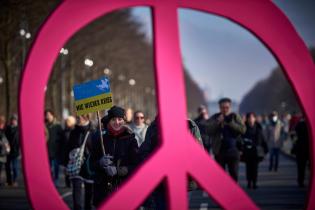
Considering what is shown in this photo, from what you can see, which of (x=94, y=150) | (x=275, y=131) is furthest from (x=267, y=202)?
(x=275, y=131)

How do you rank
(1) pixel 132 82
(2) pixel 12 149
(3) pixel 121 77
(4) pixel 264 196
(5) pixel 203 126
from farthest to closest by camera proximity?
(1) pixel 132 82
(3) pixel 121 77
(2) pixel 12 149
(5) pixel 203 126
(4) pixel 264 196

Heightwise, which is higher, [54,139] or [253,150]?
[54,139]

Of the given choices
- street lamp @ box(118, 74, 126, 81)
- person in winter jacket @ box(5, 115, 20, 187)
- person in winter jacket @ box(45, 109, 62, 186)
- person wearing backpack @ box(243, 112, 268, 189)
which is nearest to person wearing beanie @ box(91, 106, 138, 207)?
person wearing backpack @ box(243, 112, 268, 189)

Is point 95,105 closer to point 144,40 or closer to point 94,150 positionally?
point 94,150

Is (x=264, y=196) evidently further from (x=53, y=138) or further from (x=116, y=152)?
(x=116, y=152)

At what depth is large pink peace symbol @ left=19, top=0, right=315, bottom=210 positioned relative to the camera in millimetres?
6422

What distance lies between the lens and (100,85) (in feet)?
33.3

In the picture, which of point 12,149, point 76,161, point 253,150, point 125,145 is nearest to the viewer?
point 125,145

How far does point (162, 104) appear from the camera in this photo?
6.40 meters

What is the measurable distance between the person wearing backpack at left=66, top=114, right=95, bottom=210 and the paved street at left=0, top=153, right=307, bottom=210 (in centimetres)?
191

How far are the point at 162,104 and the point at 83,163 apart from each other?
23.4ft

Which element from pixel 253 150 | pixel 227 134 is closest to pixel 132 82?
pixel 253 150

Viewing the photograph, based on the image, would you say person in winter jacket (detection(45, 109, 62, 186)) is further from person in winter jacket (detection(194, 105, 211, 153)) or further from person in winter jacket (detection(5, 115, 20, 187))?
person in winter jacket (detection(194, 105, 211, 153))

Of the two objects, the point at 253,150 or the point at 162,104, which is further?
the point at 253,150
